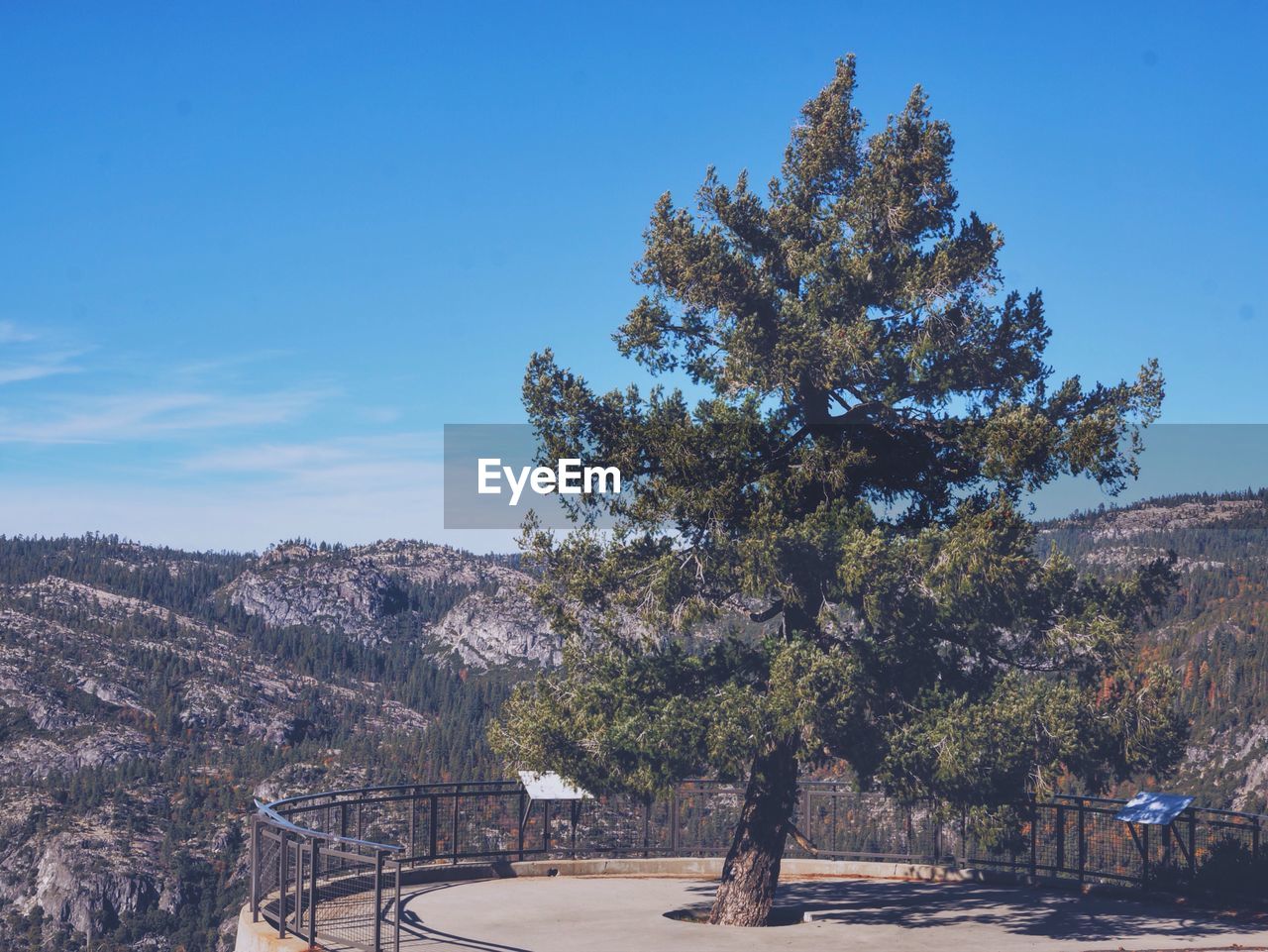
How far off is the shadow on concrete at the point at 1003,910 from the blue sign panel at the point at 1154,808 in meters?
1.21

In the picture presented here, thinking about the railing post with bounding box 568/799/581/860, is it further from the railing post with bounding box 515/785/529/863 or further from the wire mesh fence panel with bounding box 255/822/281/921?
the wire mesh fence panel with bounding box 255/822/281/921

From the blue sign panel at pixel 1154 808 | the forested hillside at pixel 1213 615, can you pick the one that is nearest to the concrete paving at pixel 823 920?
the blue sign panel at pixel 1154 808

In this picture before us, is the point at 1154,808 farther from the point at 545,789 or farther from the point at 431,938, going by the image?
the point at 431,938

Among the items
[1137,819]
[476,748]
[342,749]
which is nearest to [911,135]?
[1137,819]

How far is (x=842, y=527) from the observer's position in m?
17.3

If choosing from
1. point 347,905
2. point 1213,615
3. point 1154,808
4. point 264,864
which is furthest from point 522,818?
point 1213,615

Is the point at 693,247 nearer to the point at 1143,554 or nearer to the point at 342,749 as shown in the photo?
the point at 1143,554

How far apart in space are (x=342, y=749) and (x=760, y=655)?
166 meters

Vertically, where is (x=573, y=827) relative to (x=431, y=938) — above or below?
above

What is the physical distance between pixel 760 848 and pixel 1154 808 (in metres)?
5.85

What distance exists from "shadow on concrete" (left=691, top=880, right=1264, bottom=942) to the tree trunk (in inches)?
39.5

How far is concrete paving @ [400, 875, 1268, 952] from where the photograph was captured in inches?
642

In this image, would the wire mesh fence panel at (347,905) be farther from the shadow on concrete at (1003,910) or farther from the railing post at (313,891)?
the shadow on concrete at (1003,910)

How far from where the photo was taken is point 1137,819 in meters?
19.3
